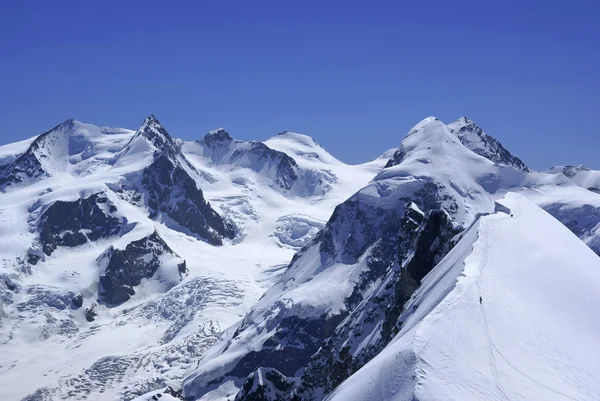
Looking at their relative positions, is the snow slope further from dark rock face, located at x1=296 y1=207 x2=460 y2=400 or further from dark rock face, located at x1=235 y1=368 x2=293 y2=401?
dark rock face, located at x1=235 y1=368 x2=293 y2=401

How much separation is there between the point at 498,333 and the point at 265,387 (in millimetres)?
49526

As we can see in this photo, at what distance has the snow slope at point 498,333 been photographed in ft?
177

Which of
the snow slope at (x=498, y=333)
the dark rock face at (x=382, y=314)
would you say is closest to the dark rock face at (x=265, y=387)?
the dark rock face at (x=382, y=314)

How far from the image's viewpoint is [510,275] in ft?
255

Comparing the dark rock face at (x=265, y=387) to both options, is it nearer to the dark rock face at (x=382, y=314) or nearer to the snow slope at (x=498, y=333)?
the dark rock face at (x=382, y=314)

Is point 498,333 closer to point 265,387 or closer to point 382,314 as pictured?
point 265,387

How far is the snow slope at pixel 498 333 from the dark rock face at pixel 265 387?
25156mm

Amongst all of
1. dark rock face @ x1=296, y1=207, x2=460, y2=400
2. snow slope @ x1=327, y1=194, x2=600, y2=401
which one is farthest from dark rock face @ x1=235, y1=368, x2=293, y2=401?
snow slope @ x1=327, y1=194, x2=600, y2=401

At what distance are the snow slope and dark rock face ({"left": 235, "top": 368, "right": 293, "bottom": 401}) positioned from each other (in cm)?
2516

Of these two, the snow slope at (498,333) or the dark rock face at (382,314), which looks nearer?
the snow slope at (498,333)

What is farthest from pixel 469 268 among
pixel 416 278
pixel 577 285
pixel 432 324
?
pixel 416 278

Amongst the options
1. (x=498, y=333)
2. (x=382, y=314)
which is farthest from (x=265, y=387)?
(x=498, y=333)

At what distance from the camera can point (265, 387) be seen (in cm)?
10575

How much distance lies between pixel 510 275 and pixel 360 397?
24.6 meters
